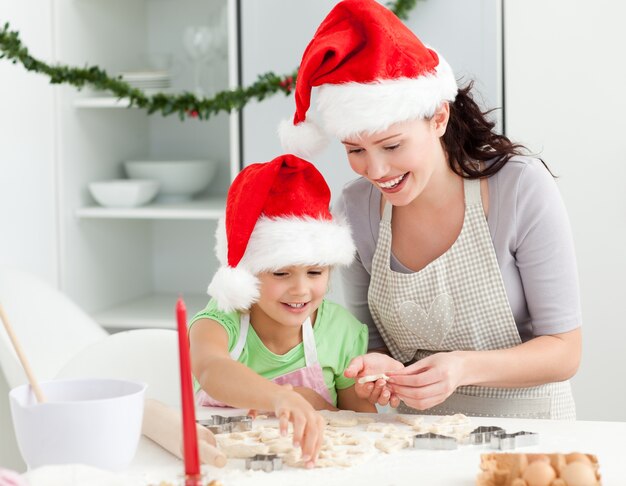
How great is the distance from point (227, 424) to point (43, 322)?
103 centimetres

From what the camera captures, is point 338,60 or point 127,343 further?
point 127,343

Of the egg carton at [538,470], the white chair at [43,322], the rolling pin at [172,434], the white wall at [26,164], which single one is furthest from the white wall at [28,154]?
the egg carton at [538,470]

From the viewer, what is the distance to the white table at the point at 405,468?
1003mm

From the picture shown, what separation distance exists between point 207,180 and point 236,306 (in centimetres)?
160

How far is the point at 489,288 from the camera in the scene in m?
1.56

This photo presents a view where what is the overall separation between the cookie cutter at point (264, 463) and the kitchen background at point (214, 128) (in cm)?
151

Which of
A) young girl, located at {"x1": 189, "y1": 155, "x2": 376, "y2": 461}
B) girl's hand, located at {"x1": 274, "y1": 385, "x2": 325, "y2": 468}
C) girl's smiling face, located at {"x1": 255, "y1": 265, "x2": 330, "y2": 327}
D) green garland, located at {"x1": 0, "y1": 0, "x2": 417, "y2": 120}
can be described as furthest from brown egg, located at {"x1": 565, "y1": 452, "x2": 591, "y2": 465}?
green garland, located at {"x1": 0, "y1": 0, "x2": 417, "y2": 120}

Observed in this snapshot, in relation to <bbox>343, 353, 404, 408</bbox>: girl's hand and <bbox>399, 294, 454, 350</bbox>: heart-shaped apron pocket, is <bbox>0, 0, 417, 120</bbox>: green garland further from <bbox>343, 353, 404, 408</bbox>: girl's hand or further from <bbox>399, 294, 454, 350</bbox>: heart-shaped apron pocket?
<bbox>343, 353, 404, 408</bbox>: girl's hand

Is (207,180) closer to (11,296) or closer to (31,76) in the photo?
(31,76)

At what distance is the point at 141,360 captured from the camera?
1567mm

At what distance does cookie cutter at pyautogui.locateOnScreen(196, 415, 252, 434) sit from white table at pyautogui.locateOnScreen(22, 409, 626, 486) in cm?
9

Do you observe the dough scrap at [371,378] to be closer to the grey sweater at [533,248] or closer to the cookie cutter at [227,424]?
the cookie cutter at [227,424]

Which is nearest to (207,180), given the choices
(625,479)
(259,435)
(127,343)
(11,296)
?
(11,296)

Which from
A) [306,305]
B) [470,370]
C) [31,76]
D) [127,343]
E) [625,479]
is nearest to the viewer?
[625,479]
